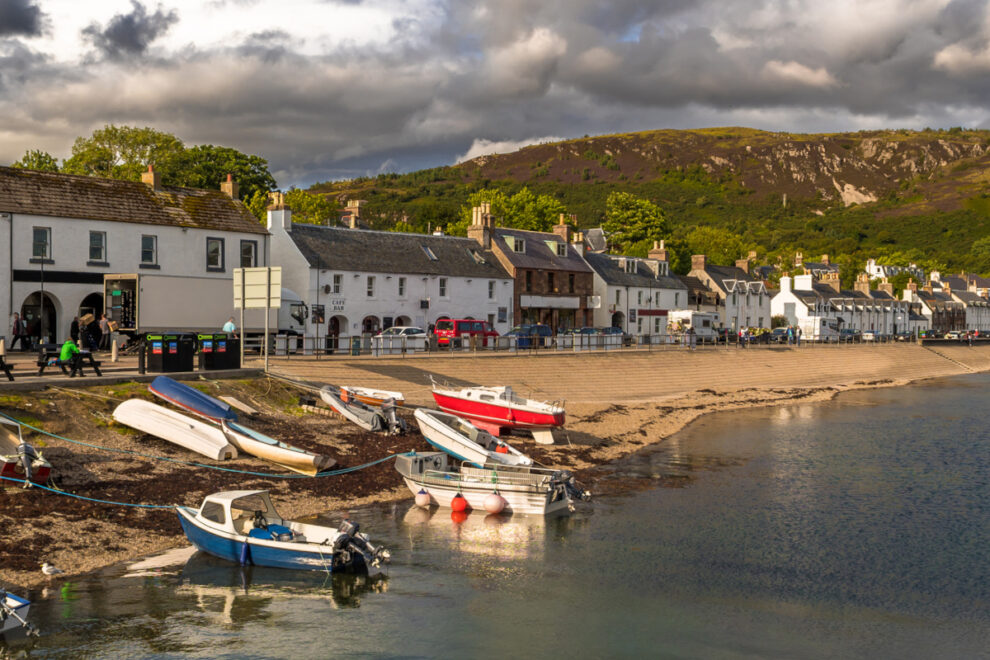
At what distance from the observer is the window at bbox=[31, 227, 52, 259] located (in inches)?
1843

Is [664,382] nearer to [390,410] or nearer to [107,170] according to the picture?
[390,410]

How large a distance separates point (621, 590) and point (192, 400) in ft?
55.3

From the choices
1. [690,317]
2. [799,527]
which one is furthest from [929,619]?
[690,317]

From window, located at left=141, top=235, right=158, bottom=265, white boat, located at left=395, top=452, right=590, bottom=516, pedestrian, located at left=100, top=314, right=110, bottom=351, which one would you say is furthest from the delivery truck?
white boat, located at left=395, top=452, right=590, bottom=516

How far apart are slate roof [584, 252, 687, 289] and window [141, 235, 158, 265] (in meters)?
45.5

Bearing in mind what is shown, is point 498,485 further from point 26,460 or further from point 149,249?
point 149,249

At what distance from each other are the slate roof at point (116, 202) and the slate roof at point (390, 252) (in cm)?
730

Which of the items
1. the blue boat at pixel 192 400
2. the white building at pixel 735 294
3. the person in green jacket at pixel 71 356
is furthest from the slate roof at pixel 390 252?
the white building at pixel 735 294

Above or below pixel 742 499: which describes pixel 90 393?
above

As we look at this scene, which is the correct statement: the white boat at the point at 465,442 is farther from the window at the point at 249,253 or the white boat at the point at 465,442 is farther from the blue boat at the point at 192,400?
the window at the point at 249,253

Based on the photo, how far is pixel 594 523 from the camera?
2689 centimetres

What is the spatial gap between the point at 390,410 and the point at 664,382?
31.0 metres

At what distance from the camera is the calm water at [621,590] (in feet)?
58.3

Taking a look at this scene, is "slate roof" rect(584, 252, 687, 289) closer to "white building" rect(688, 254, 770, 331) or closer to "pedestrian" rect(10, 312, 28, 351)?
"white building" rect(688, 254, 770, 331)
